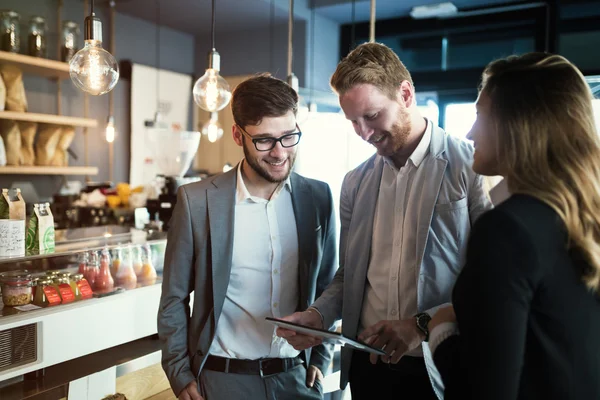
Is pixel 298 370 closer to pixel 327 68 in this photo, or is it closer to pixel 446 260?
pixel 446 260

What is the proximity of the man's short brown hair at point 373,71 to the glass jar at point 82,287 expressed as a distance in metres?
1.46

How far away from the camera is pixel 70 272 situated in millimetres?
2396

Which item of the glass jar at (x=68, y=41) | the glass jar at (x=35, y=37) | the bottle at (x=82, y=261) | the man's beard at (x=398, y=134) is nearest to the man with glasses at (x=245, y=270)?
the man's beard at (x=398, y=134)

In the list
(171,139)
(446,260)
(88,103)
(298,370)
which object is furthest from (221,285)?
(88,103)

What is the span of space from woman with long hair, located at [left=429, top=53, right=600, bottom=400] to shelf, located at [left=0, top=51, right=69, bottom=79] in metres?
4.56

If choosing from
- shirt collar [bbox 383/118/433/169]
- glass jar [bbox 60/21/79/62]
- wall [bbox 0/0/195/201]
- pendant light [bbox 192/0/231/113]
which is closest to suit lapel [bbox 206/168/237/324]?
shirt collar [bbox 383/118/433/169]

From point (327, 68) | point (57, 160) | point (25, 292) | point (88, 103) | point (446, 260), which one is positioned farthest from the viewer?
point (327, 68)

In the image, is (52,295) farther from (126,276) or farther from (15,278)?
(126,276)

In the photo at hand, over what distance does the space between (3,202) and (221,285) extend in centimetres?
115

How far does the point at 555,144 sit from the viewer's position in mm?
984

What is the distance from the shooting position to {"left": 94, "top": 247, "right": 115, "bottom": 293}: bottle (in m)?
2.41

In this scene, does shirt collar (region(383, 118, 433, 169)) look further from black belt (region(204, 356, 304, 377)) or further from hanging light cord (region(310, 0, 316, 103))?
hanging light cord (region(310, 0, 316, 103))

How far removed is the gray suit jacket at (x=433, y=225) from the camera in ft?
4.99

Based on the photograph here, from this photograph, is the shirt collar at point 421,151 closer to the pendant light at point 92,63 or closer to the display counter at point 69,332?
the pendant light at point 92,63
